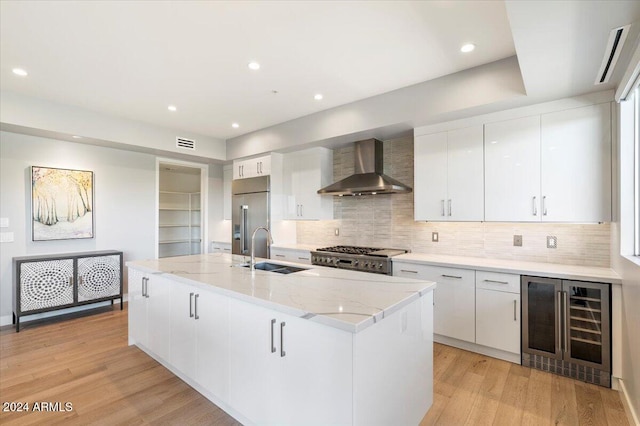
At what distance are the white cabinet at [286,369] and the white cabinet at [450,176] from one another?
7.75 feet

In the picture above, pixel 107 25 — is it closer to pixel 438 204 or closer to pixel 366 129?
pixel 366 129

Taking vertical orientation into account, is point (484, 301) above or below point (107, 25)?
below

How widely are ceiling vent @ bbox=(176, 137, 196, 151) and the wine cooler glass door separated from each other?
508cm

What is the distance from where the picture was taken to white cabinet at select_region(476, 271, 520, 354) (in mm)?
2711

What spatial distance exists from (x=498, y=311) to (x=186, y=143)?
4.79 metres

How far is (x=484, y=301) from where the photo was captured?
286 centimetres

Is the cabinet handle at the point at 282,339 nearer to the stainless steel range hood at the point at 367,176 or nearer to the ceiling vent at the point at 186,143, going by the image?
the stainless steel range hood at the point at 367,176

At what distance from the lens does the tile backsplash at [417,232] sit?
2.86m

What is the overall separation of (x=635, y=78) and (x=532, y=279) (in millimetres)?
1600

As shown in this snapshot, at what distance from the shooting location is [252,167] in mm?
5070

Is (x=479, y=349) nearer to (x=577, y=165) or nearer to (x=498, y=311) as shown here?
(x=498, y=311)

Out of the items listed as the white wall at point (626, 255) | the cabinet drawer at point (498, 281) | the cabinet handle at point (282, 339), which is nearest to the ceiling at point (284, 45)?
the white wall at point (626, 255)

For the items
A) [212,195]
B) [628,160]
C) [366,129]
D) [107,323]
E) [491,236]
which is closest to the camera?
[628,160]

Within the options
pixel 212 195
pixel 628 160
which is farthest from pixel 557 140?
pixel 212 195
